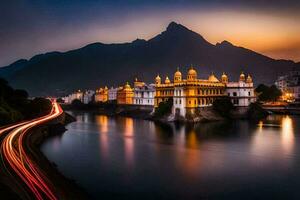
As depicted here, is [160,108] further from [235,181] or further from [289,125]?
[235,181]

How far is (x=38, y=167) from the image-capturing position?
2081 cm

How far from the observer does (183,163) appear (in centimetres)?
2598

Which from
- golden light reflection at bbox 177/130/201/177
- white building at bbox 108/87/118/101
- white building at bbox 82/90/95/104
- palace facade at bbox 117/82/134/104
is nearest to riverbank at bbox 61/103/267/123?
palace facade at bbox 117/82/134/104

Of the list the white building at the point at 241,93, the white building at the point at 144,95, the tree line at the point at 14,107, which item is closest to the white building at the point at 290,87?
the white building at the point at 241,93

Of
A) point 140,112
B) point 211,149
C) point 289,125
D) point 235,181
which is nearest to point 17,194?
point 235,181

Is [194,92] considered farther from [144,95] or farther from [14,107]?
[14,107]

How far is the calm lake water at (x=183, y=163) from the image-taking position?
19.5 m

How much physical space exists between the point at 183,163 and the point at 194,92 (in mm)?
31167

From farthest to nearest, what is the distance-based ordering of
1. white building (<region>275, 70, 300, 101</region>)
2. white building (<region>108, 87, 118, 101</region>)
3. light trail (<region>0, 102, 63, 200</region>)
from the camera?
1. white building (<region>108, 87, 118, 101</region>)
2. white building (<region>275, 70, 300, 101</region>)
3. light trail (<region>0, 102, 63, 200</region>)

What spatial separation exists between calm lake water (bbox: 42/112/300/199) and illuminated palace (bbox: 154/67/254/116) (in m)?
12.9

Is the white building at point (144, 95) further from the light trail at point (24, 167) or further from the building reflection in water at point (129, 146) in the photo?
the light trail at point (24, 167)

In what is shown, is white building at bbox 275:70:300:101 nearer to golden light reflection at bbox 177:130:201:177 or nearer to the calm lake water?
the calm lake water

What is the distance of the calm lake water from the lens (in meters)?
19.5

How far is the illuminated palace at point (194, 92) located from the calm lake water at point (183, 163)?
42.3 ft
